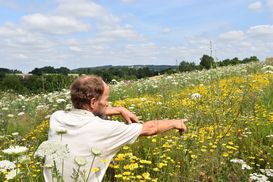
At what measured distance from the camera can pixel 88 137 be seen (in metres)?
2.93

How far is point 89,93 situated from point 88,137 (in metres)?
0.40

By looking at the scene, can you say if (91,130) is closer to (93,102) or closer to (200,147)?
(93,102)

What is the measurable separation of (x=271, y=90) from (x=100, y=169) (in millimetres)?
4354

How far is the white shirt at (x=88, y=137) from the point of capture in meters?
2.92

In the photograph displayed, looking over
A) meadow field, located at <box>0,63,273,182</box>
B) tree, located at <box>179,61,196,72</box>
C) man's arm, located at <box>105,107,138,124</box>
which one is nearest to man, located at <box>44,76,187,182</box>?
meadow field, located at <box>0,63,273,182</box>

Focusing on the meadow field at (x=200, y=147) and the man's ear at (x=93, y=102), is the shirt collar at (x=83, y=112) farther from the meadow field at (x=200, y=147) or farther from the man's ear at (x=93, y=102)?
the meadow field at (x=200, y=147)

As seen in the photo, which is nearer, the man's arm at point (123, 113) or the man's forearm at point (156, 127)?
the man's forearm at point (156, 127)

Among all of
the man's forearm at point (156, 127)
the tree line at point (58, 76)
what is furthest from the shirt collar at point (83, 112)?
the tree line at point (58, 76)

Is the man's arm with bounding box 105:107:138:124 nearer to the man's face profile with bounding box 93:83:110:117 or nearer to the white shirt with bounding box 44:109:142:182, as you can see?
the man's face profile with bounding box 93:83:110:117

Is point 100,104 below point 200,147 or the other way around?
the other way around

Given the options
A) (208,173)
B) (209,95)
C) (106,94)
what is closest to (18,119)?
(209,95)

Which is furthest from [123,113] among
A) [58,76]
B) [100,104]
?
[58,76]

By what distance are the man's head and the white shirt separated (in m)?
0.16

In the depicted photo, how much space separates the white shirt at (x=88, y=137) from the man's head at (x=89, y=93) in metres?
0.16
